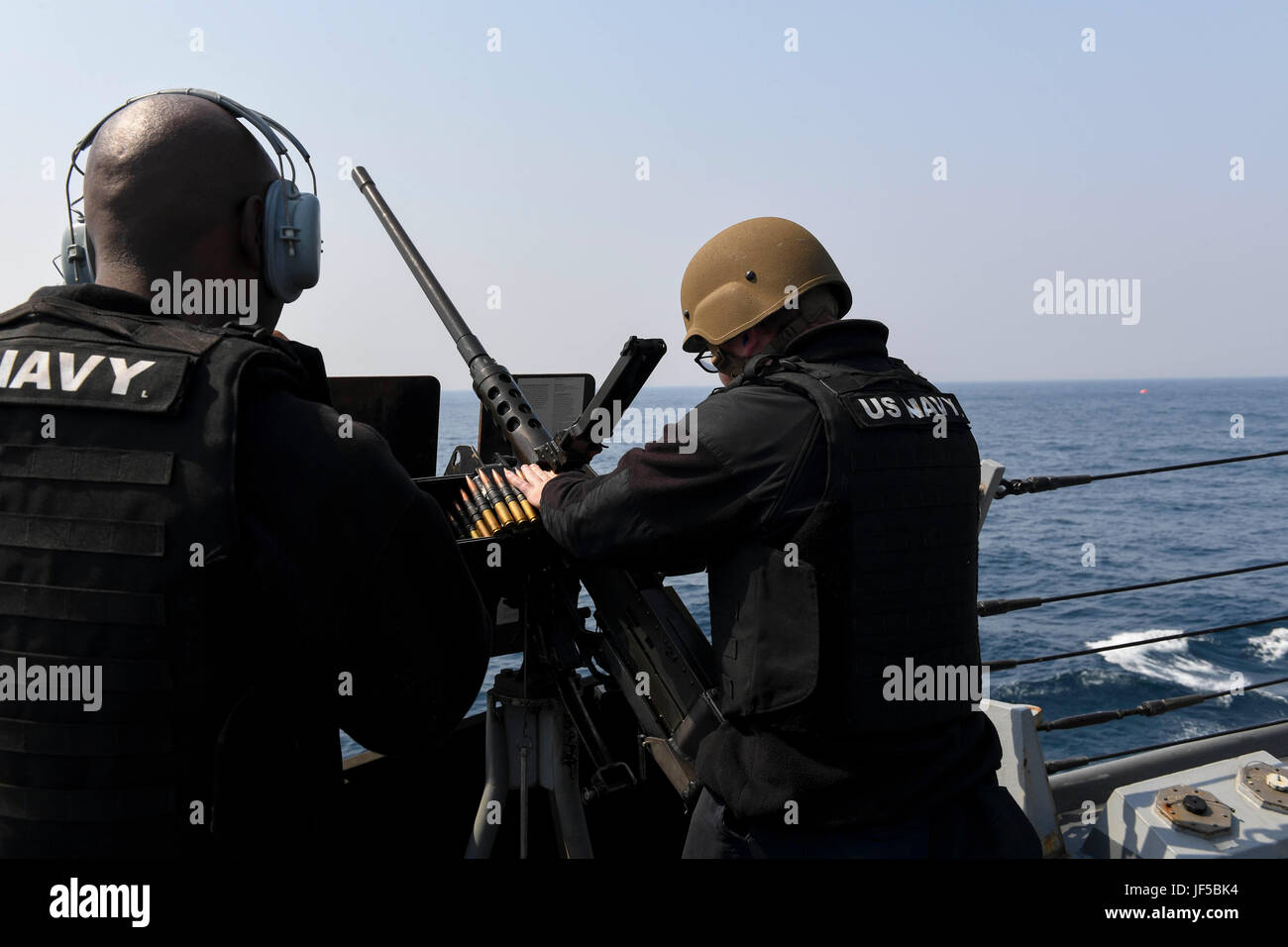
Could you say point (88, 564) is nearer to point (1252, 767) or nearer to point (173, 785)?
point (173, 785)

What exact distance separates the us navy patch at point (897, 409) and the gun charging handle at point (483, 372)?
1181mm

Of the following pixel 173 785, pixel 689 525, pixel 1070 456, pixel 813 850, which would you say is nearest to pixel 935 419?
pixel 689 525

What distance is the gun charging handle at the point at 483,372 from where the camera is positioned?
3.56 metres

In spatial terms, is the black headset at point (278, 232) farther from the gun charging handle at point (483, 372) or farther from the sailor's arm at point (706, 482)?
the gun charging handle at point (483, 372)

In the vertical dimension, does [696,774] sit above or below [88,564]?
below

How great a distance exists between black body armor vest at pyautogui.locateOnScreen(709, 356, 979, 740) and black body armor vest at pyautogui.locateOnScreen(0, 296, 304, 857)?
132 cm

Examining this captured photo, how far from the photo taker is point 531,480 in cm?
316

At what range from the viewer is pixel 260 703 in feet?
5.54
